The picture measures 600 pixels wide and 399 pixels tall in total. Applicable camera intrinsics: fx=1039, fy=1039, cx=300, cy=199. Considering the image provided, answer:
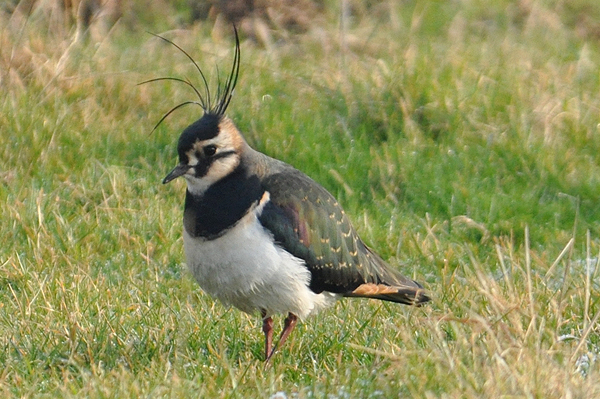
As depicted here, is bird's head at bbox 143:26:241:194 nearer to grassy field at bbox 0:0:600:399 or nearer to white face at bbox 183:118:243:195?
white face at bbox 183:118:243:195

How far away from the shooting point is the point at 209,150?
4.57m

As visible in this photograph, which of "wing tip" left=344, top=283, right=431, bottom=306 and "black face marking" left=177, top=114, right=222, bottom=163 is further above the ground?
"black face marking" left=177, top=114, right=222, bottom=163

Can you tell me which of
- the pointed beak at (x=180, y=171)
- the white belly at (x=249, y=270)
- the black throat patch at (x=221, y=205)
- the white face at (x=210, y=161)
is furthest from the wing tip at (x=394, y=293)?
the pointed beak at (x=180, y=171)

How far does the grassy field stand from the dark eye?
756 millimetres

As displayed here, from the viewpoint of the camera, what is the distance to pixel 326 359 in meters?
4.38

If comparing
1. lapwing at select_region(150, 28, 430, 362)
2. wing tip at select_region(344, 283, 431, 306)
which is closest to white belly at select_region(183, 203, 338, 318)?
lapwing at select_region(150, 28, 430, 362)

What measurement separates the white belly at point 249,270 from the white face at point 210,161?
0.87ft

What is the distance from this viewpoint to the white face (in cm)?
455

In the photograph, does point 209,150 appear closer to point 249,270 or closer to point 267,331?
point 249,270

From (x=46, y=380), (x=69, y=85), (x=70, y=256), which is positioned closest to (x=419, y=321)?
(x=46, y=380)

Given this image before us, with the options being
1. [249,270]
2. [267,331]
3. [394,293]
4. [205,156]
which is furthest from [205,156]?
[394,293]

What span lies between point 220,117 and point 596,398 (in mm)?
2079

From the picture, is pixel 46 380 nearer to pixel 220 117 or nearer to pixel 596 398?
pixel 220 117

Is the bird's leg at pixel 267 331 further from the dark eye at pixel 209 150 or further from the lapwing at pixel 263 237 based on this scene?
the dark eye at pixel 209 150
